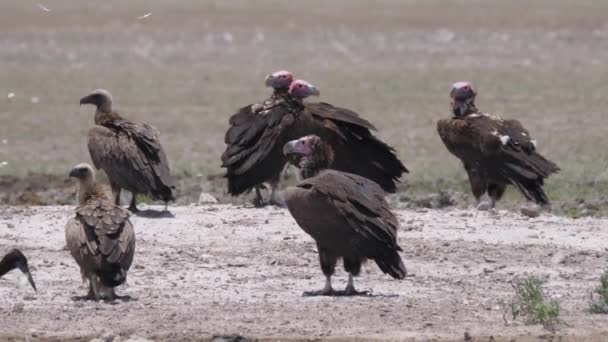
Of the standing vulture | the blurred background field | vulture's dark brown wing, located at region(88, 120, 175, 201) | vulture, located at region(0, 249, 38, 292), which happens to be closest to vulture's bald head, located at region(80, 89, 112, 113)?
vulture's dark brown wing, located at region(88, 120, 175, 201)

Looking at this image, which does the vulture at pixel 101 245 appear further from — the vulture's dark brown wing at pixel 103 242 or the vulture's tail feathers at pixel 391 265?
the vulture's tail feathers at pixel 391 265

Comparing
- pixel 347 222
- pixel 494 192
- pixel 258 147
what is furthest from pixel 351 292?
pixel 494 192

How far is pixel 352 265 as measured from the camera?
35.9ft

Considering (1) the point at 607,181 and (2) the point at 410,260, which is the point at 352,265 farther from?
(1) the point at 607,181

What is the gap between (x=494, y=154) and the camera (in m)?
14.9

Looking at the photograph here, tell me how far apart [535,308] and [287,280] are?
229cm

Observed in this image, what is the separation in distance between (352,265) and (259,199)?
404 centimetres

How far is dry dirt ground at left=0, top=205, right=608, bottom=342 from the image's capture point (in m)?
10.1

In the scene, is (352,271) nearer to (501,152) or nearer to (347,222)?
(347,222)

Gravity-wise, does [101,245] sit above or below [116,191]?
below

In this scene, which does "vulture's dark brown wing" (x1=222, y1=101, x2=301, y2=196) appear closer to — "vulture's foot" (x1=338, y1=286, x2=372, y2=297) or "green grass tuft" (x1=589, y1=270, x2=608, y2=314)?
"vulture's foot" (x1=338, y1=286, x2=372, y2=297)

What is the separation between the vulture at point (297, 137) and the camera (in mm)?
14250

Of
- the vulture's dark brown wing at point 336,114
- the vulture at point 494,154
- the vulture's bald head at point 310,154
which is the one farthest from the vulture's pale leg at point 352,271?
the vulture at point 494,154

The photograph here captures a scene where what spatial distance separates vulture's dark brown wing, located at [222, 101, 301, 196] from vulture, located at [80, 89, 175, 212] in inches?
26.4
